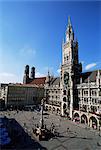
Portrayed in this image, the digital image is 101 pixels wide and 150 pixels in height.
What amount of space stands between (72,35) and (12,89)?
1992 inches

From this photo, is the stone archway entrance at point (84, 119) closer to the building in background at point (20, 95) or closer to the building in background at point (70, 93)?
the building in background at point (70, 93)

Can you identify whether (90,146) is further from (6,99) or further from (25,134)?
(6,99)

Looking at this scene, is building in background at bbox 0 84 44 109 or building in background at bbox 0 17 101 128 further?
building in background at bbox 0 84 44 109

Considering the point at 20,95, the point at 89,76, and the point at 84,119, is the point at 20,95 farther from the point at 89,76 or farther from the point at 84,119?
the point at 84,119

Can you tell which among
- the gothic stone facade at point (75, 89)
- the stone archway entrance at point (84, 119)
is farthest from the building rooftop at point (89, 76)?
the stone archway entrance at point (84, 119)

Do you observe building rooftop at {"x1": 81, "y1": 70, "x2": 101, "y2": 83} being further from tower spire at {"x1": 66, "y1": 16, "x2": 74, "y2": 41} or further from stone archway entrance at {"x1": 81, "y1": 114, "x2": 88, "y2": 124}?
tower spire at {"x1": 66, "y1": 16, "x2": 74, "y2": 41}

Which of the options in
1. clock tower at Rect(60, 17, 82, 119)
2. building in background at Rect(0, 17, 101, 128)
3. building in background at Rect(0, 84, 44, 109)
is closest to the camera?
building in background at Rect(0, 17, 101, 128)

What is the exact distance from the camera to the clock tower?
248 ft

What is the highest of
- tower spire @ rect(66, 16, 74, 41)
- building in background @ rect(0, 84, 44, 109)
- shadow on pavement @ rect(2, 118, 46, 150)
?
tower spire @ rect(66, 16, 74, 41)

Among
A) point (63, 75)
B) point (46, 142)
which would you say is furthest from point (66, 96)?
point (46, 142)

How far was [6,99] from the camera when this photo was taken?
100688mm

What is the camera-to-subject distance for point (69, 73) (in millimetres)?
78375

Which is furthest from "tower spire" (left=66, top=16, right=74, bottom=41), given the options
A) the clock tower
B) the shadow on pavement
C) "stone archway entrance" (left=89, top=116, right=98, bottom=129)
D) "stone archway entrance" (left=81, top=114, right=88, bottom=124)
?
the shadow on pavement

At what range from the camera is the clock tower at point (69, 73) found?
7556 centimetres
